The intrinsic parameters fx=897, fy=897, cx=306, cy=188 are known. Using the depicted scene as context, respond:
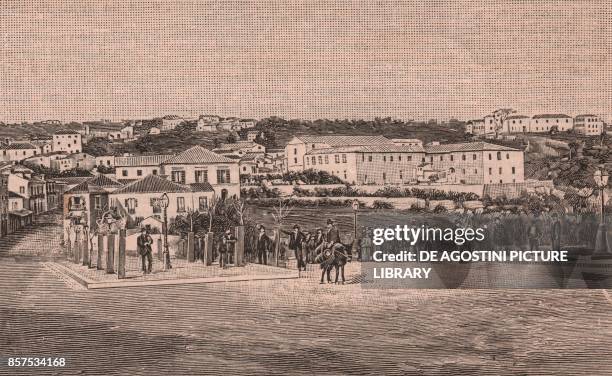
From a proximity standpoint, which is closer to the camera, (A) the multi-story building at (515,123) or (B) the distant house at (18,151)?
(B) the distant house at (18,151)

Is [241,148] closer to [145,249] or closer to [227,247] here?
[227,247]

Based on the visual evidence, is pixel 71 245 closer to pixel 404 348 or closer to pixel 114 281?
pixel 114 281

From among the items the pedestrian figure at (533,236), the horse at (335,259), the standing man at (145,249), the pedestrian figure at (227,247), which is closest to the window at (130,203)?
the standing man at (145,249)

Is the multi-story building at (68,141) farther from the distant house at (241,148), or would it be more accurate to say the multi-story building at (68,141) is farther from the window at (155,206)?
the distant house at (241,148)

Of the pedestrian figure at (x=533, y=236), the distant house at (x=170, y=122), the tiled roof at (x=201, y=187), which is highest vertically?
the distant house at (x=170, y=122)

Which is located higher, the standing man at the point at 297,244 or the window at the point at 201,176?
the window at the point at 201,176

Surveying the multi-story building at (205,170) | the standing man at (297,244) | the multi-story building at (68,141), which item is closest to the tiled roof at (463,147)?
the standing man at (297,244)

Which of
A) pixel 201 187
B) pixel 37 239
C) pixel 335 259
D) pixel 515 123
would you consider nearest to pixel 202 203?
pixel 201 187

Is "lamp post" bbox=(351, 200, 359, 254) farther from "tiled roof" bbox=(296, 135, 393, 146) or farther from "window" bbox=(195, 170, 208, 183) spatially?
"window" bbox=(195, 170, 208, 183)
